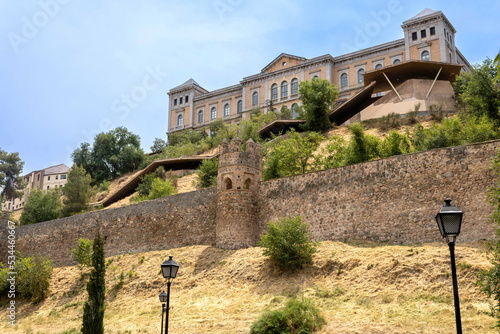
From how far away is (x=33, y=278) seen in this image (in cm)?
2683

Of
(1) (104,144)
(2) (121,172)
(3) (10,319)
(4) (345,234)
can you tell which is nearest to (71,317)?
(3) (10,319)

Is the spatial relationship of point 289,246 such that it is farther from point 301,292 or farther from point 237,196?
point 237,196

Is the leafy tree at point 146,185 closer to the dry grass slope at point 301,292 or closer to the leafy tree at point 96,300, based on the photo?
the dry grass slope at point 301,292

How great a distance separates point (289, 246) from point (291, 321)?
16.5 ft

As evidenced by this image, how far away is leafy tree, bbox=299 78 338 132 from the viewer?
44.7m

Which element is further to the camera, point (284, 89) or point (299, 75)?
point (284, 89)

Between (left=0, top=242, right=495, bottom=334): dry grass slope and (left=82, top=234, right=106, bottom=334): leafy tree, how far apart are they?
0.99m

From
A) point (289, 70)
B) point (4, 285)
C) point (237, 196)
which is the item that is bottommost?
point (4, 285)

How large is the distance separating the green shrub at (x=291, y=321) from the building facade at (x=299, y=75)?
45273 mm

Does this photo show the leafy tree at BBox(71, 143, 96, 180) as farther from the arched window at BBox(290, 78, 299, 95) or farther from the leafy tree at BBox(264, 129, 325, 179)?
the leafy tree at BBox(264, 129, 325, 179)

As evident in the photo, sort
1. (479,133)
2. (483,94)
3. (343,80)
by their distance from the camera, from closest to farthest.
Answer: (479,133), (483,94), (343,80)

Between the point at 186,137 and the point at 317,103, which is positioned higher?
the point at 186,137

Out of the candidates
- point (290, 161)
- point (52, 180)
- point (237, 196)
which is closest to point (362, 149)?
point (290, 161)

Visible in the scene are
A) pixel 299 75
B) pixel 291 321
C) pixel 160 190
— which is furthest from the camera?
pixel 299 75
